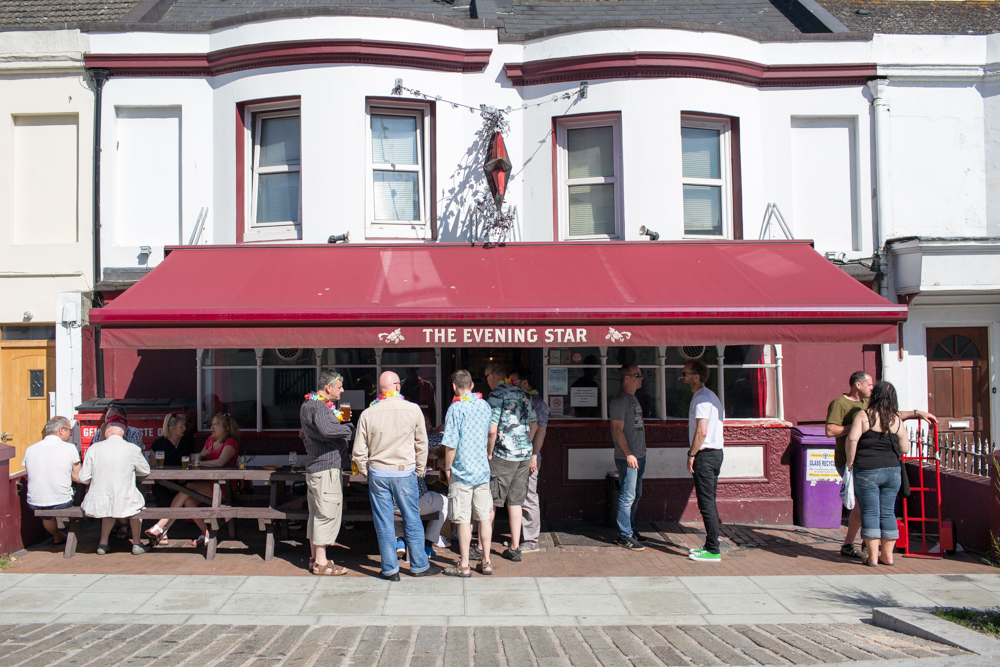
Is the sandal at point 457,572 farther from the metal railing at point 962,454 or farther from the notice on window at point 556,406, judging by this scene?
the metal railing at point 962,454

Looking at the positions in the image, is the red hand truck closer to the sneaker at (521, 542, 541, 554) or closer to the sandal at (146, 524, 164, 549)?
the sneaker at (521, 542, 541, 554)

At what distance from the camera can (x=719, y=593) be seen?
6.48 meters

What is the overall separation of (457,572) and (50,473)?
13.8ft

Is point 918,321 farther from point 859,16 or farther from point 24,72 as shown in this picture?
point 24,72

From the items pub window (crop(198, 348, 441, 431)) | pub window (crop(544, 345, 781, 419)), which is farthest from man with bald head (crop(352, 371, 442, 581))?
pub window (crop(544, 345, 781, 419))

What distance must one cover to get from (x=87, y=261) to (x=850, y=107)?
9995mm

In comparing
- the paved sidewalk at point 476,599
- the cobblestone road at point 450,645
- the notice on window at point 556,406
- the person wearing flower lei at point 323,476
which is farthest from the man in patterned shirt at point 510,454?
the cobblestone road at point 450,645

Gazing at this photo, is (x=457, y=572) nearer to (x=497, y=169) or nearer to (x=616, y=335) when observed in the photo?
(x=616, y=335)

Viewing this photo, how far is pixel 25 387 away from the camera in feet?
31.7

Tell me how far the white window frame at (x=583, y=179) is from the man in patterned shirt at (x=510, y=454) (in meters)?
2.86

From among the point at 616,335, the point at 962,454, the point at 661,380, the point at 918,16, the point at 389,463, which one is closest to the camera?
the point at 389,463

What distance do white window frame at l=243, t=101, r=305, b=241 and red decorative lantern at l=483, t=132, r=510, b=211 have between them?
240 centimetres

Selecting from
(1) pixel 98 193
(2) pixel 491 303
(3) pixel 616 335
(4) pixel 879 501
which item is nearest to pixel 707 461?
(3) pixel 616 335

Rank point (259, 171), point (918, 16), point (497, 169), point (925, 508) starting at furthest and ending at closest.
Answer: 1. point (918, 16)
2. point (259, 171)
3. point (497, 169)
4. point (925, 508)
